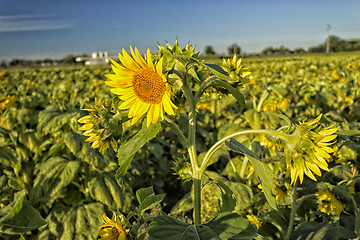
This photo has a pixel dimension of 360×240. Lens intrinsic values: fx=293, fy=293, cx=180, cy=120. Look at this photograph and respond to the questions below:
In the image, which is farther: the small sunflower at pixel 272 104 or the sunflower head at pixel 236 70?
the small sunflower at pixel 272 104

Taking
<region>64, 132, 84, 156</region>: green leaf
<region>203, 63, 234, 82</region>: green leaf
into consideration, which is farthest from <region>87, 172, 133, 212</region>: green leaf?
<region>203, 63, 234, 82</region>: green leaf

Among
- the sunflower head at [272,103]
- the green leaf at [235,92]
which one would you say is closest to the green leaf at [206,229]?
the green leaf at [235,92]

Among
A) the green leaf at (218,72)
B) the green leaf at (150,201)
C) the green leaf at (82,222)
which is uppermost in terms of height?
the green leaf at (218,72)

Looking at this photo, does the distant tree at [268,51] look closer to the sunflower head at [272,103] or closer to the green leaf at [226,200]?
the sunflower head at [272,103]

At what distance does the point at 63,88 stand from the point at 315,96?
4.44 m

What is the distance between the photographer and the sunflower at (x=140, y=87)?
2.95ft

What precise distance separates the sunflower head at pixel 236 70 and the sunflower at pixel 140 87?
0.31 metres

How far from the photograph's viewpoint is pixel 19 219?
0.52 meters

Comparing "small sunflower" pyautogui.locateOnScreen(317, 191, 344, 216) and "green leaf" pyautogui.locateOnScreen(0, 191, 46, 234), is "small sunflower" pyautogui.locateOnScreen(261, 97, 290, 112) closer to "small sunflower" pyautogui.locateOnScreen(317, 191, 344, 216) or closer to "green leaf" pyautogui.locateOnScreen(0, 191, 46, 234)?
"small sunflower" pyautogui.locateOnScreen(317, 191, 344, 216)

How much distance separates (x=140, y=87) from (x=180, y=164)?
0.43 metres

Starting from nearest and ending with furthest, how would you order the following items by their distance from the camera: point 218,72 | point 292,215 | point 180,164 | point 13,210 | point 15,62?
point 13,210
point 218,72
point 180,164
point 292,215
point 15,62

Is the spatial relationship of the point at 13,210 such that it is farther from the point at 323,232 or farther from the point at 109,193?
the point at 109,193

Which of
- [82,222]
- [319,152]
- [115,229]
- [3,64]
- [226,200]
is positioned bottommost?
[82,222]

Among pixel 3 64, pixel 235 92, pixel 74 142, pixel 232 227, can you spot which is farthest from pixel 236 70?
pixel 3 64
